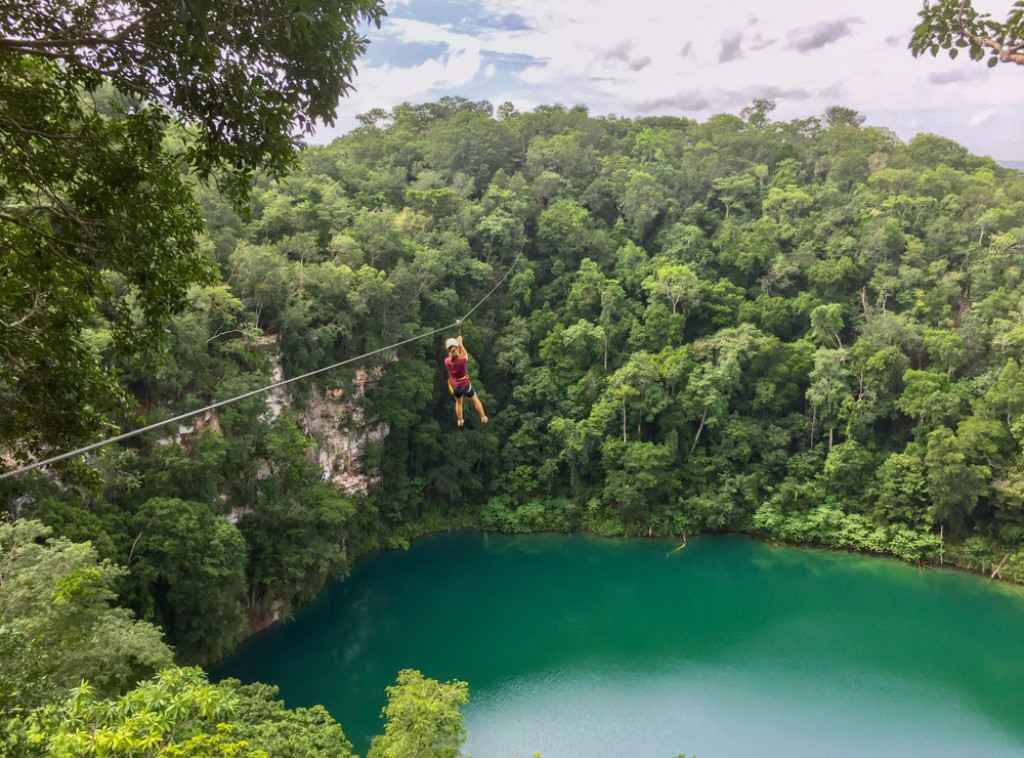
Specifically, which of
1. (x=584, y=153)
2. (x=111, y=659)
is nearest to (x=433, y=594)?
(x=111, y=659)

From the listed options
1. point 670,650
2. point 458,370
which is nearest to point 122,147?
point 458,370

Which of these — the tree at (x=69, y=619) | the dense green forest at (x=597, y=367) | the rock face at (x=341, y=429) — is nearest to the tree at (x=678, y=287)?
the dense green forest at (x=597, y=367)

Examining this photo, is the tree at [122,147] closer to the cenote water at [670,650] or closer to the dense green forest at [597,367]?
the dense green forest at [597,367]

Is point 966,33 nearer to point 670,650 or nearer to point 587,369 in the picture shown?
point 670,650

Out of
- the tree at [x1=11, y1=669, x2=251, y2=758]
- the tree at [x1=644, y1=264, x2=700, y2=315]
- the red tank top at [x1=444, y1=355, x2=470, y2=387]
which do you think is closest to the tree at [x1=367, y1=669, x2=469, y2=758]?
the tree at [x1=11, y1=669, x2=251, y2=758]

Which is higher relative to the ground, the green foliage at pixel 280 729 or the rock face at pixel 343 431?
the rock face at pixel 343 431

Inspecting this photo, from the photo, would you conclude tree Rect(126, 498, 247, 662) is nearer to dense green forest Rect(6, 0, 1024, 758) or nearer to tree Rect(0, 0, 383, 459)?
dense green forest Rect(6, 0, 1024, 758)
